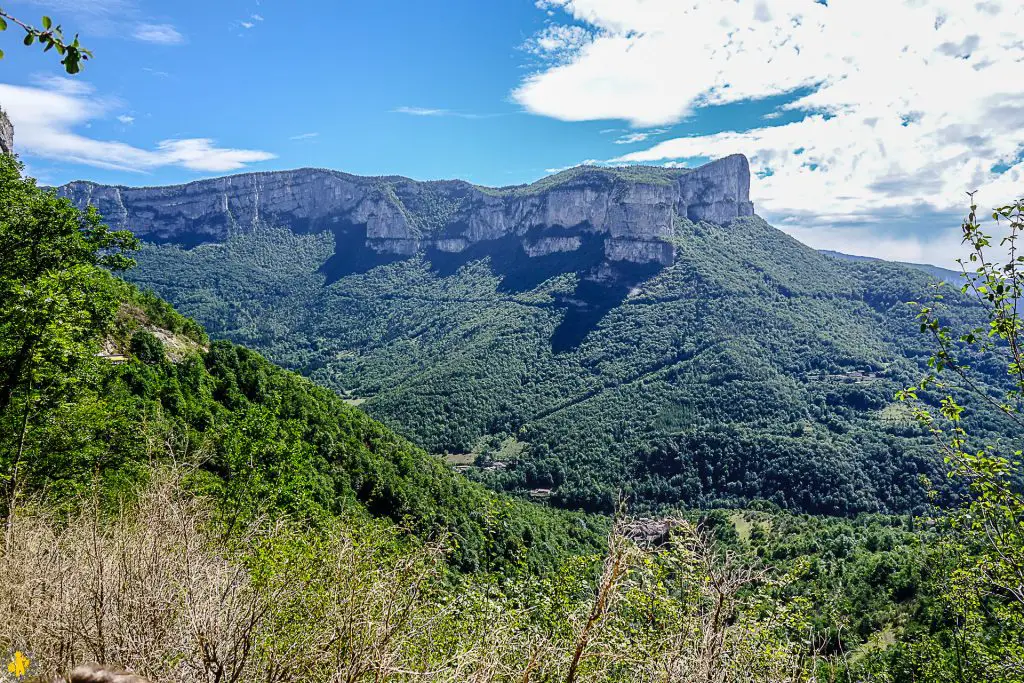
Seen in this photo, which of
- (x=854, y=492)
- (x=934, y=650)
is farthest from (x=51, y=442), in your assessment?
(x=854, y=492)

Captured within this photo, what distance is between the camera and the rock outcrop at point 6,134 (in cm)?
3015

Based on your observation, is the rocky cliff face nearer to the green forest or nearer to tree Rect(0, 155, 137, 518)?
the green forest

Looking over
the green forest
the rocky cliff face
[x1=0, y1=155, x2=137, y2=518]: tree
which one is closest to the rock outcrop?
the green forest

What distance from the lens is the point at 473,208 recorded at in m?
192

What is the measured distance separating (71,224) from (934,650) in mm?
29115

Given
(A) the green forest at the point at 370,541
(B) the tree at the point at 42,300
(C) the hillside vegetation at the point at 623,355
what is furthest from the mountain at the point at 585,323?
(B) the tree at the point at 42,300

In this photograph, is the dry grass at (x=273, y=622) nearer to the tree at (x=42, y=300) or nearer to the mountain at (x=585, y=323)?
the tree at (x=42, y=300)

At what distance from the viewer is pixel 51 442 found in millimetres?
11188

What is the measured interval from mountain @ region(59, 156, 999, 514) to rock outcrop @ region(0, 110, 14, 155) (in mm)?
61396

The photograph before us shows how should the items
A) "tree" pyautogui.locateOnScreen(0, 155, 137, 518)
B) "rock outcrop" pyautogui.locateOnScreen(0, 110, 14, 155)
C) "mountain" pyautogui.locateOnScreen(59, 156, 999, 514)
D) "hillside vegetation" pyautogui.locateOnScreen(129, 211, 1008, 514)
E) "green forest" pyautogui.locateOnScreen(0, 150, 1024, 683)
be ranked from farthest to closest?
"mountain" pyautogui.locateOnScreen(59, 156, 999, 514)
"hillside vegetation" pyautogui.locateOnScreen(129, 211, 1008, 514)
"rock outcrop" pyautogui.locateOnScreen(0, 110, 14, 155)
"tree" pyautogui.locateOnScreen(0, 155, 137, 518)
"green forest" pyautogui.locateOnScreen(0, 150, 1024, 683)

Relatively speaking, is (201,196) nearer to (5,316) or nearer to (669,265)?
(669,265)

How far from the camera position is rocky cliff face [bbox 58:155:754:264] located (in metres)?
147

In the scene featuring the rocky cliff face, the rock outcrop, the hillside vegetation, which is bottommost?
the hillside vegetation

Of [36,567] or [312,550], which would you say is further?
[312,550]
